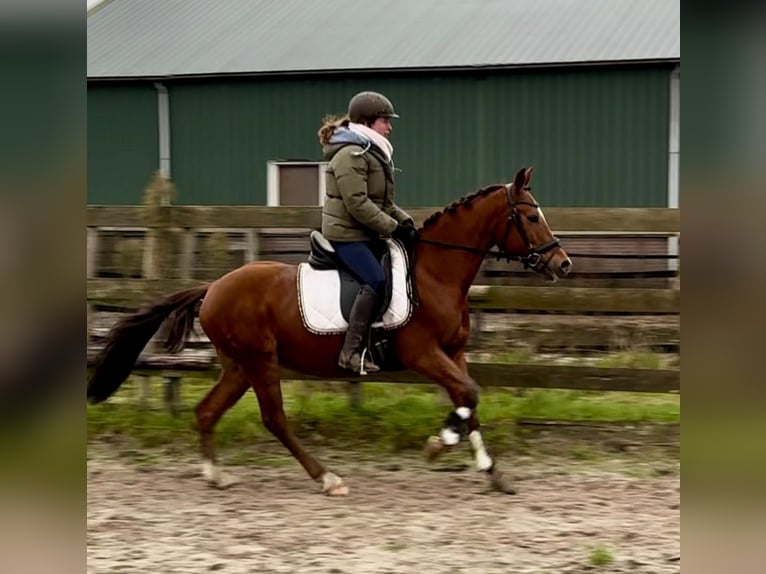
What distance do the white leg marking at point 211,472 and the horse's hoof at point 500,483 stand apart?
1.66 m

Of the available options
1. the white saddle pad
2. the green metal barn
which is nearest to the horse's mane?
the white saddle pad

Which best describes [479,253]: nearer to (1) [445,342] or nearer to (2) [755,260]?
(1) [445,342]

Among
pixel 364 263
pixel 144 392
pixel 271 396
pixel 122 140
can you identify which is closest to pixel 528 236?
pixel 364 263

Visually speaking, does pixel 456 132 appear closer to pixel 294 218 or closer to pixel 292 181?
pixel 292 181

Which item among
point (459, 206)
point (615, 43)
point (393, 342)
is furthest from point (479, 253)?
point (615, 43)

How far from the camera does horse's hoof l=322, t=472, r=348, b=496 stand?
18.7 feet

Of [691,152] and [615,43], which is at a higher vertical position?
[615,43]

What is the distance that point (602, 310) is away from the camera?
682cm

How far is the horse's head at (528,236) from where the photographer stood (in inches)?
228

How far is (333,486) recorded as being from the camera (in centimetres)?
572

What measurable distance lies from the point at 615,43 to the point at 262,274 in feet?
31.9

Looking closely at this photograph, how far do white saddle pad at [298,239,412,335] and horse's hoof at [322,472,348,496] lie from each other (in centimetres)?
85

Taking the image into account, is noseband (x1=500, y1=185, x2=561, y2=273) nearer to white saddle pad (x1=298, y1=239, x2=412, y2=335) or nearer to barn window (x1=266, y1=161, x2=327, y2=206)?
white saddle pad (x1=298, y1=239, x2=412, y2=335)

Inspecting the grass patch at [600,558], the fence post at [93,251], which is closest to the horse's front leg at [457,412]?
the grass patch at [600,558]
